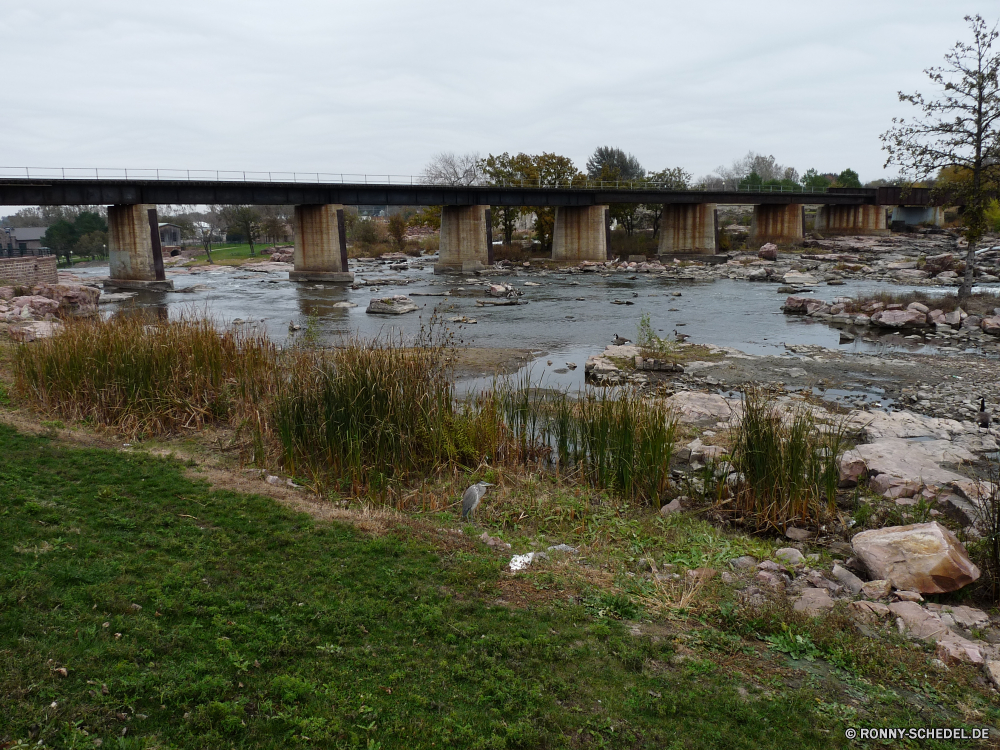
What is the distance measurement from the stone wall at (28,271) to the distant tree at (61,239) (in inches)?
2131

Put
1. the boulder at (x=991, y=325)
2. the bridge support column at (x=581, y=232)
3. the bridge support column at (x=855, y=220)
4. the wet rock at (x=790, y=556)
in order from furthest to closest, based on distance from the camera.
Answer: the bridge support column at (x=855, y=220)
the bridge support column at (x=581, y=232)
the boulder at (x=991, y=325)
the wet rock at (x=790, y=556)

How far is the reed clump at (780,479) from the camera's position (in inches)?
328

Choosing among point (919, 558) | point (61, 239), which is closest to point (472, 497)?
point (919, 558)

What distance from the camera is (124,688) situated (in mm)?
4277

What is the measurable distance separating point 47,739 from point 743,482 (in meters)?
7.51

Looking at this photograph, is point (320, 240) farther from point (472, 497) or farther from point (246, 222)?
point (472, 497)

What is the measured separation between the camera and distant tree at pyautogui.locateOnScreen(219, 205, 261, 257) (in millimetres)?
93562

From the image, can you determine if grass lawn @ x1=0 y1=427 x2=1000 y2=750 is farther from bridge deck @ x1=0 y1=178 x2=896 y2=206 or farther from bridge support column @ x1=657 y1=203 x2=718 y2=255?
bridge support column @ x1=657 y1=203 x2=718 y2=255

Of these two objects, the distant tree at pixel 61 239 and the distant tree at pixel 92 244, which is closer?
the distant tree at pixel 92 244

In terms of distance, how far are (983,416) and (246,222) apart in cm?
9352

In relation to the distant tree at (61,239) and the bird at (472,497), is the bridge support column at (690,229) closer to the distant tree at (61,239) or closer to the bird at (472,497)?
the bird at (472,497)

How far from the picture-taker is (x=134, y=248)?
46.1 meters

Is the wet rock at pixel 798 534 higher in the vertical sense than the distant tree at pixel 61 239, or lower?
lower

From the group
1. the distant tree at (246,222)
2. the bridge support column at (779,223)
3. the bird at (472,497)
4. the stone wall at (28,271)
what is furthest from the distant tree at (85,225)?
the bird at (472,497)
